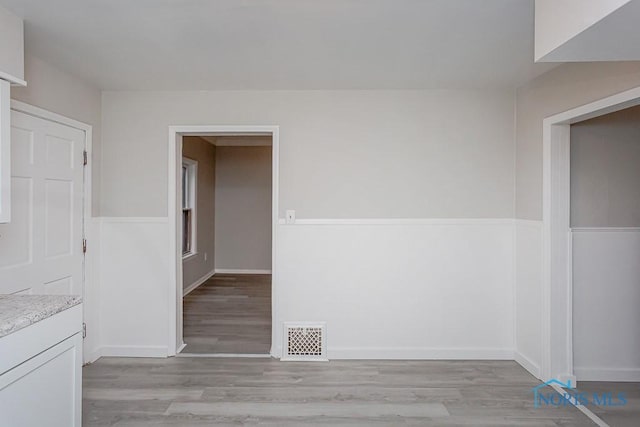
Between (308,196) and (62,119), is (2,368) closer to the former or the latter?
(62,119)

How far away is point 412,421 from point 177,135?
9.38ft

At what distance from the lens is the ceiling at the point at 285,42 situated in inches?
84.4

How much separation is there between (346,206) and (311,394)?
1.51m

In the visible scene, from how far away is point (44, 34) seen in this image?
2479 mm

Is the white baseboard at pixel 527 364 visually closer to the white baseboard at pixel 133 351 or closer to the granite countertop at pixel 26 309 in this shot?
the white baseboard at pixel 133 351

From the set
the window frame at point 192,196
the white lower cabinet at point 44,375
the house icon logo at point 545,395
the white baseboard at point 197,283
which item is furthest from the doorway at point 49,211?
the house icon logo at point 545,395

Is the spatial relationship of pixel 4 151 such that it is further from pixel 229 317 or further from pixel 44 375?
pixel 229 317

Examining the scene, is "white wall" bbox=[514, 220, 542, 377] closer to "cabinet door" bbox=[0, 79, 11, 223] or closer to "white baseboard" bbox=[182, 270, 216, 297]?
"cabinet door" bbox=[0, 79, 11, 223]

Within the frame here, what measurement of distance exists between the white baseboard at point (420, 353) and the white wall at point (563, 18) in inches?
104

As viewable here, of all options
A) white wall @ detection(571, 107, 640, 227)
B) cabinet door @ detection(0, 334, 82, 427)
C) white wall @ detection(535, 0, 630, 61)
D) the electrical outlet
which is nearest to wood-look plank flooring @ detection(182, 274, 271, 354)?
the electrical outlet

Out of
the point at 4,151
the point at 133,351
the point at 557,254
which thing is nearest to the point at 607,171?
the point at 557,254

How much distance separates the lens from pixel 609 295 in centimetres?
319

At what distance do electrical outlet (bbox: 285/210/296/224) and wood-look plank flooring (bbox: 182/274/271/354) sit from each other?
1.18 meters

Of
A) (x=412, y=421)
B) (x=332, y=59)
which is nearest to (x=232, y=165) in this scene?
(x=332, y=59)
